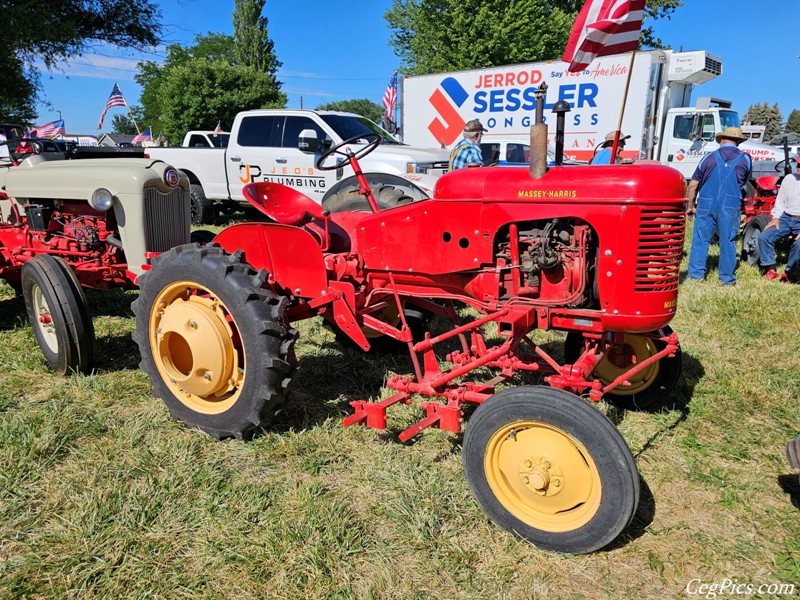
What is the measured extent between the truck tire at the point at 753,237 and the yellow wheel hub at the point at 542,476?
655 centimetres

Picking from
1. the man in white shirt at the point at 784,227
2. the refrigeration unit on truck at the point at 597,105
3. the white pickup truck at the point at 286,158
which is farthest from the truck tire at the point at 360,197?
the refrigeration unit on truck at the point at 597,105

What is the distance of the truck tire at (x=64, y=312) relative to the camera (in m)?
3.55

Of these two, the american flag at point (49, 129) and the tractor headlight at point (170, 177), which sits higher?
the american flag at point (49, 129)

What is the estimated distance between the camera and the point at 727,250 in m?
6.42

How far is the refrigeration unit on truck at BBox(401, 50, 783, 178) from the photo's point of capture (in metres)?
12.9

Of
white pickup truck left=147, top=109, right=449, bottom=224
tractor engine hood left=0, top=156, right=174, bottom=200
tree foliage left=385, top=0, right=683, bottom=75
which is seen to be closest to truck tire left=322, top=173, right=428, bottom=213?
tractor engine hood left=0, top=156, right=174, bottom=200

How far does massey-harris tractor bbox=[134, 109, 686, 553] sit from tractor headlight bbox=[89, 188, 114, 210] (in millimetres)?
1043

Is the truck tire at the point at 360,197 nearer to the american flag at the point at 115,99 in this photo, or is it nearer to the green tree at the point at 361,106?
the american flag at the point at 115,99

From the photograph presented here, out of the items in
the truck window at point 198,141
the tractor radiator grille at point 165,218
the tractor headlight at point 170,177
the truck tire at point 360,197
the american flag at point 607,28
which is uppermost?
the truck window at point 198,141

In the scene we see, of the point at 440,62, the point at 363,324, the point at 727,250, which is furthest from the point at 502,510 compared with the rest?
the point at 440,62

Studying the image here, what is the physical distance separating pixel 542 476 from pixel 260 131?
27.8 feet

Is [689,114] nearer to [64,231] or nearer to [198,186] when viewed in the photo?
[198,186]

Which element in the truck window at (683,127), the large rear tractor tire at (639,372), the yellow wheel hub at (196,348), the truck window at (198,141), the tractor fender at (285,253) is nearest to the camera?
the yellow wheel hub at (196,348)

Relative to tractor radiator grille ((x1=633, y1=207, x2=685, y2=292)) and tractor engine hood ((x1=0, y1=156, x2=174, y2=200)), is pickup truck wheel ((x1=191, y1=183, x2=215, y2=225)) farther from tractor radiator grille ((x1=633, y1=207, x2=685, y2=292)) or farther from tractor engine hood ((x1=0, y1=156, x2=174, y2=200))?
tractor radiator grille ((x1=633, y1=207, x2=685, y2=292))
